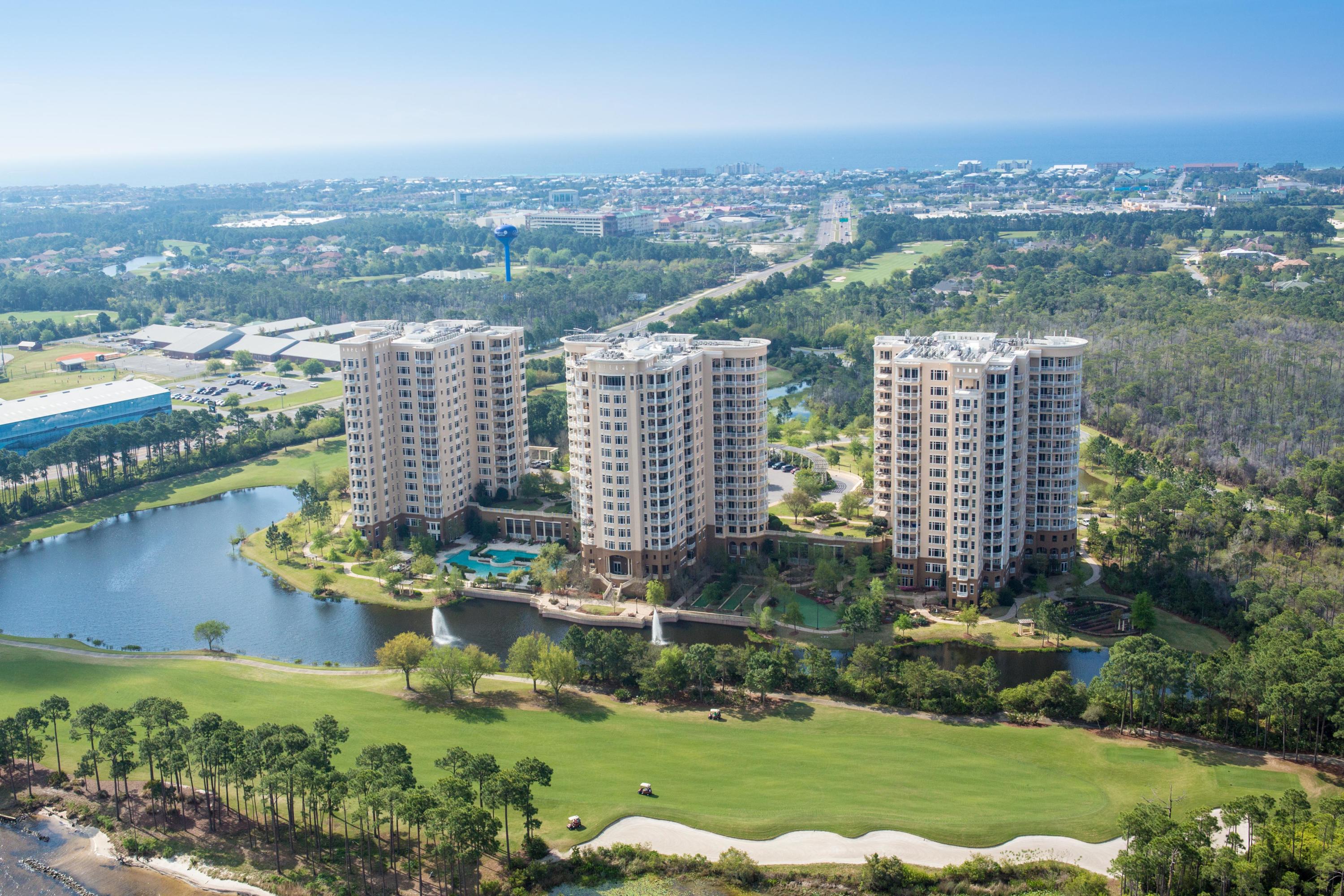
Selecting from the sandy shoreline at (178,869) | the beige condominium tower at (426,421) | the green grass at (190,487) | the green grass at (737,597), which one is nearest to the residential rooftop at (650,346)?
the beige condominium tower at (426,421)

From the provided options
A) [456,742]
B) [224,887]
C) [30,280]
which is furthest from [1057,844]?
[30,280]

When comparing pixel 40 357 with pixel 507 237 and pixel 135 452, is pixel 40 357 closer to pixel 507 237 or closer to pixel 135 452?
pixel 135 452

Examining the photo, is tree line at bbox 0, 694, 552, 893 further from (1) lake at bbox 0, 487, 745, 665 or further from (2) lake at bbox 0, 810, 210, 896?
(1) lake at bbox 0, 487, 745, 665

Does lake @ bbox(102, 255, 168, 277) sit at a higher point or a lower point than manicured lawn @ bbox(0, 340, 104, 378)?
higher

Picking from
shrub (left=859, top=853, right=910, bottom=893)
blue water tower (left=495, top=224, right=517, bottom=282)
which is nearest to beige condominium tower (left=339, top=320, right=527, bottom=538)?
shrub (left=859, top=853, right=910, bottom=893)

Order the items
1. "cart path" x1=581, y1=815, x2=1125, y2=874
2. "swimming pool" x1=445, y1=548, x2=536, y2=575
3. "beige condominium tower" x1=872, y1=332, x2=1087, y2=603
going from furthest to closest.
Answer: "swimming pool" x1=445, y1=548, x2=536, y2=575
"beige condominium tower" x1=872, y1=332, x2=1087, y2=603
"cart path" x1=581, y1=815, x2=1125, y2=874

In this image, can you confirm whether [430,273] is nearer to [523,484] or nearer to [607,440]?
[523,484]

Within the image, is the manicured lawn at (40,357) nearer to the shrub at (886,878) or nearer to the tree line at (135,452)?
the tree line at (135,452)

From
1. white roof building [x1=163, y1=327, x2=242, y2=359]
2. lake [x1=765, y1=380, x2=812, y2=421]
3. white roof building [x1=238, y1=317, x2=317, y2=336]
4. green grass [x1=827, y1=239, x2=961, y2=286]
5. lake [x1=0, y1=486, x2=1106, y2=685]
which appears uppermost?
green grass [x1=827, y1=239, x2=961, y2=286]
